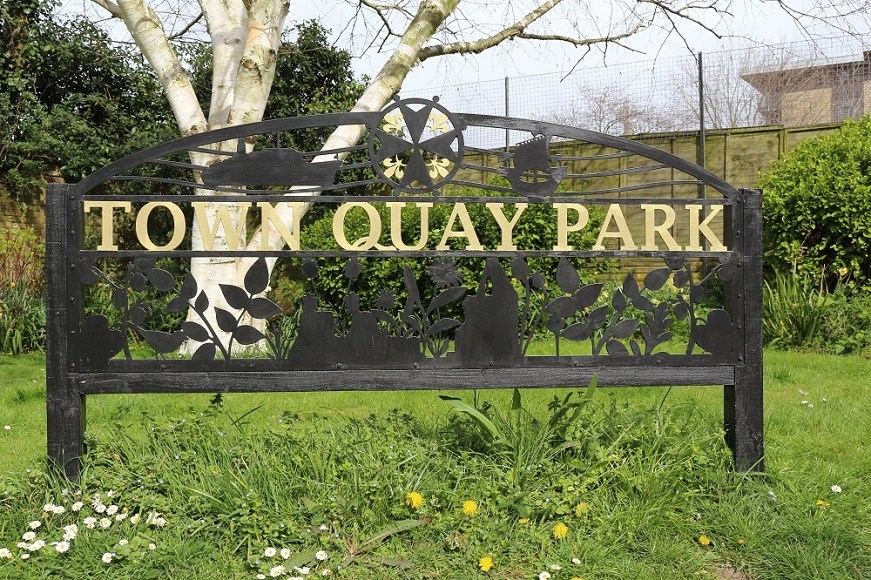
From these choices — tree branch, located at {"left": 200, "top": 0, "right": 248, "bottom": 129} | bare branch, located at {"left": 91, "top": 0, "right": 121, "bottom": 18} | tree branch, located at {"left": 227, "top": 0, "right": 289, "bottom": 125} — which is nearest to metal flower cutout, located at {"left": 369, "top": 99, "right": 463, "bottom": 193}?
tree branch, located at {"left": 227, "top": 0, "right": 289, "bottom": 125}

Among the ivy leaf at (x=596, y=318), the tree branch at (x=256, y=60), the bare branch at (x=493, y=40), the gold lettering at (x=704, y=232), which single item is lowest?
the ivy leaf at (x=596, y=318)

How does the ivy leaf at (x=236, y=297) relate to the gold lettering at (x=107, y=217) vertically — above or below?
below

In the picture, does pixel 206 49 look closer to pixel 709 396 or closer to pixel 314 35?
pixel 314 35

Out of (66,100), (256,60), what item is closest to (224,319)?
(256,60)

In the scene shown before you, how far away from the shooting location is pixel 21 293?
24.5 ft

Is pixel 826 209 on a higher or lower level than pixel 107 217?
higher

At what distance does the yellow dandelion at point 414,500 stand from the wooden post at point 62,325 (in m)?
1.37

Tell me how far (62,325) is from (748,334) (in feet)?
9.29

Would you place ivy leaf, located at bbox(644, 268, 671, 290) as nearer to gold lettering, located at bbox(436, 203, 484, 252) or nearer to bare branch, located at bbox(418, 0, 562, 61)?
gold lettering, located at bbox(436, 203, 484, 252)

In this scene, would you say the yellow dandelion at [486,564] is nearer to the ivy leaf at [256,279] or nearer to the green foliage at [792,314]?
the ivy leaf at [256,279]

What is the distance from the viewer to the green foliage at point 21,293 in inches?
283

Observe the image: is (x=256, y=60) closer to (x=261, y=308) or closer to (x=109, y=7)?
(x=109, y=7)

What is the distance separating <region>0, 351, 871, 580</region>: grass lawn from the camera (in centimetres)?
261

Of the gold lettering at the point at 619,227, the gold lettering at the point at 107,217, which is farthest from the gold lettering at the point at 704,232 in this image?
the gold lettering at the point at 107,217
